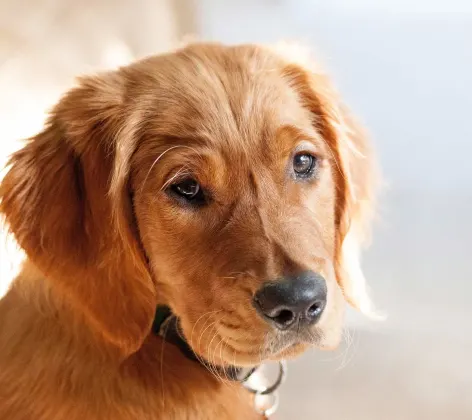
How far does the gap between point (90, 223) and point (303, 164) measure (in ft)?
1.64

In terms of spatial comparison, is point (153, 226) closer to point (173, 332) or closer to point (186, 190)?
point (186, 190)

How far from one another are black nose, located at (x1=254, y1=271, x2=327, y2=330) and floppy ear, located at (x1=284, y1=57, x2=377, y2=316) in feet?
1.25

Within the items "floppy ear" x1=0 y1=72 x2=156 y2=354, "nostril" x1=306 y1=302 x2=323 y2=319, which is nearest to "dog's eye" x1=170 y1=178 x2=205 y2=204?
"floppy ear" x1=0 y1=72 x2=156 y2=354

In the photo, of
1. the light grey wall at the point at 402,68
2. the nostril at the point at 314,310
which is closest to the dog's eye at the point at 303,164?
the nostril at the point at 314,310

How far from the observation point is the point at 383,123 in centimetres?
232

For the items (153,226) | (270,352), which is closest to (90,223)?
(153,226)

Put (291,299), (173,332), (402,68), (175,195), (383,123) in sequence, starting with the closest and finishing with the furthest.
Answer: (291,299), (175,195), (173,332), (402,68), (383,123)

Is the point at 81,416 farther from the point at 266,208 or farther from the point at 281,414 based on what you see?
the point at 281,414

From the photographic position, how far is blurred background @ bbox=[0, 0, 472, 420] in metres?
2.18

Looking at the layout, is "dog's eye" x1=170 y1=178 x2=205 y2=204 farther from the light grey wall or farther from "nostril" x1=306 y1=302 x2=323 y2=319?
the light grey wall

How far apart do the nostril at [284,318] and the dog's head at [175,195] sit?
6cm

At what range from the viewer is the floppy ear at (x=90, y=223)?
1.51 metres

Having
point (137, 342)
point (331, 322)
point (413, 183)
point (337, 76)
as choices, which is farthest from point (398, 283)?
point (137, 342)

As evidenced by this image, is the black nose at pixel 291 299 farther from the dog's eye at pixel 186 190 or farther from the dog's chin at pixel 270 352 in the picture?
the dog's eye at pixel 186 190
